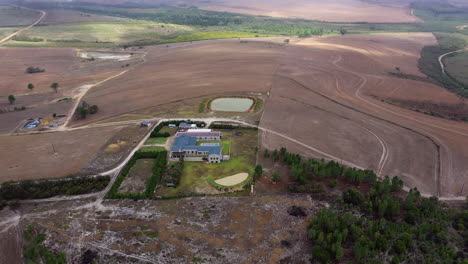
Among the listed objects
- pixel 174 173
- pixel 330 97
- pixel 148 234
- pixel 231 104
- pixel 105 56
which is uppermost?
pixel 105 56

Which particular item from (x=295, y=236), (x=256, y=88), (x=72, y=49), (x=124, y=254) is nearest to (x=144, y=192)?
(x=124, y=254)

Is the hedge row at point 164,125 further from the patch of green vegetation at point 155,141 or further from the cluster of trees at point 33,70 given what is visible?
the cluster of trees at point 33,70

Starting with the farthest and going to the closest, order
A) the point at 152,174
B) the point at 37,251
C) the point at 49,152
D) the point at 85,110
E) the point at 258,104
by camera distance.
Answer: the point at 258,104 → the point at 85,110 → the point at 49,152 → the point at 152,174 → the point at 37,251

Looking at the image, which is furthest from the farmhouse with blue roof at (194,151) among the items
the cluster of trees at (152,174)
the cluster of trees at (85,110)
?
the cluster of trees at (85,110)

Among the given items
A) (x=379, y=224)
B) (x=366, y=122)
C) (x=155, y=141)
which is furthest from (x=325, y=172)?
(x=155, y=141)

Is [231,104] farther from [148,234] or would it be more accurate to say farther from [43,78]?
[43,78]

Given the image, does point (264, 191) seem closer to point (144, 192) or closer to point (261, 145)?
point (261, 145)
